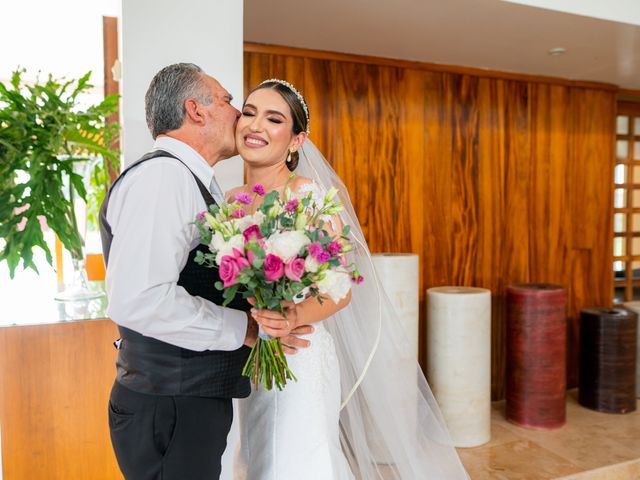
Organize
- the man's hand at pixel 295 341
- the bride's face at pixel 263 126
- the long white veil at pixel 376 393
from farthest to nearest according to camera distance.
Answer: the long white veil at pixel 376 393, the bride's face at pixel 263 126, the man's hand at pixel 295 341

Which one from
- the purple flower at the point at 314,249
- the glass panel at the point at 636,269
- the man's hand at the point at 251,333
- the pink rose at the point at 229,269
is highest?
the purple flower at the point at 314,249

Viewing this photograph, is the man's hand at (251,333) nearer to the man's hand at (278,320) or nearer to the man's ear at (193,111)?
the man's hand at (278,320)

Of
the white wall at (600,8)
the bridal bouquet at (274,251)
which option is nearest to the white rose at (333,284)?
the bridal bouquet at (274,251)

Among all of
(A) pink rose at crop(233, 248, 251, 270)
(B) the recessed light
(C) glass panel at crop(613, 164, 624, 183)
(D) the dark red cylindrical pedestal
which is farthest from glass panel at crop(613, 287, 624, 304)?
(A) pink rose at crop(233, 248, 251, 270)

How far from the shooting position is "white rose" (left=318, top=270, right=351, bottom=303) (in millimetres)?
1322

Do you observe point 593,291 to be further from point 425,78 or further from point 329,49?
→ point 329,49

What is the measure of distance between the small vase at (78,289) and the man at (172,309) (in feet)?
3.50

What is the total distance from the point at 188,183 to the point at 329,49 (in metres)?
2.16

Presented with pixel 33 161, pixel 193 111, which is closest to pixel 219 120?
pixel 193 111

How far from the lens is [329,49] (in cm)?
331

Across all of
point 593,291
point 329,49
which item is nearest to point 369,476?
point 329,49

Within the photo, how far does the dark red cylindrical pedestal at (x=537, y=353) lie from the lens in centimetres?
346

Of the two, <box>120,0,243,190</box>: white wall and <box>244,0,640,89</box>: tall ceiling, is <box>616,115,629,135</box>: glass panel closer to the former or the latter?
<box>244,0,640,89</box>: tall ceiling

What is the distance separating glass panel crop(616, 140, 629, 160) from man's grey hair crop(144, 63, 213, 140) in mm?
4165
